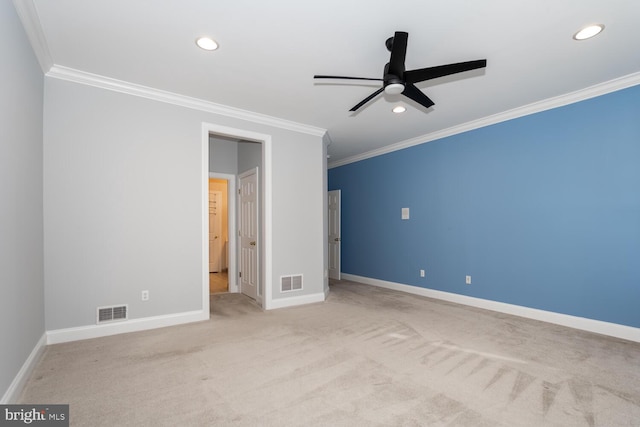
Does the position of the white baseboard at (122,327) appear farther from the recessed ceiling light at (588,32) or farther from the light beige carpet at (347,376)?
the recessed ceiling light at (588,32)

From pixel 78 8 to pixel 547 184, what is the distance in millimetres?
5194

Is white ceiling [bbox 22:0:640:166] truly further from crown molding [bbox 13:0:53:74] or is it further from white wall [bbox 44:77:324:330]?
white wall [bbox 44:77:324:330]

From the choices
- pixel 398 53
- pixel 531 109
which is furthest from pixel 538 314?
pixel 398 53

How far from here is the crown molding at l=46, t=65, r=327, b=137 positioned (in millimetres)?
3301

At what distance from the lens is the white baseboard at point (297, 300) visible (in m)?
4.73

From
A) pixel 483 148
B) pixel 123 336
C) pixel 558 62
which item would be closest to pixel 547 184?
pixel 483 148

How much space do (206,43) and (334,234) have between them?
5.39 metres

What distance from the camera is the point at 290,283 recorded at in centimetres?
491

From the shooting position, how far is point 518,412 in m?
2.10

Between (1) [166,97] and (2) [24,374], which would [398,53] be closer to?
(1) [166,97]

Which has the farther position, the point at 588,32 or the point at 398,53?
the point at 588,32

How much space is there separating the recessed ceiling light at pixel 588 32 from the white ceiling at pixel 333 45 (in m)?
0.06

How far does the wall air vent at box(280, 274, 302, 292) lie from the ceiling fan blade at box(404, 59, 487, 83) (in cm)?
331

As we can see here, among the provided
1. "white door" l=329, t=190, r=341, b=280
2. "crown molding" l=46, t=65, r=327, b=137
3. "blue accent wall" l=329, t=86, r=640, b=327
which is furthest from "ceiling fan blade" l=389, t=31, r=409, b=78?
"white door" l=329, t=190, r=341, b=280
